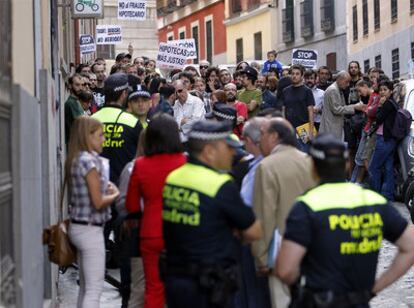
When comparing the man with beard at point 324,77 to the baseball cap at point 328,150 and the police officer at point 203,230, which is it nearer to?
the police officer at point 203,230

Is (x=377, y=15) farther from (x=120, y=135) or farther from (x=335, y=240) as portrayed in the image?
(x=335, y=240)

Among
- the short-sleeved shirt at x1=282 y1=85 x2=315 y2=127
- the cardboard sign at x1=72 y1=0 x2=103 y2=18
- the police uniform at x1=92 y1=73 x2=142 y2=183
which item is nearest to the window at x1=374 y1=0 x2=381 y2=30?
the cardboard sign at x1=72 y1=0 x2=103 y2=18

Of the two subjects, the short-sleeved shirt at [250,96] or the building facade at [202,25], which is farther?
the building facade at [202,25]

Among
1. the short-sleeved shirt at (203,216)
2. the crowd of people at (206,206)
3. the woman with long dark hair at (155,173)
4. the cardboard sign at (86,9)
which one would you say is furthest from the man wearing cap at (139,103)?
the cardboard sign at (86,9)

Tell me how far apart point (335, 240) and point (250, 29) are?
54.5 m

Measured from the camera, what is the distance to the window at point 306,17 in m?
55.1

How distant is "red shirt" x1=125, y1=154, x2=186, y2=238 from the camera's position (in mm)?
8508

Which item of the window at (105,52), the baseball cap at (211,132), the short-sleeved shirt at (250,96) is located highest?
the window at (105,52)

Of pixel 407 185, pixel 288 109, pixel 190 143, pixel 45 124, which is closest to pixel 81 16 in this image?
pixel 288 109

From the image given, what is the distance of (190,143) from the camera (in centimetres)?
711

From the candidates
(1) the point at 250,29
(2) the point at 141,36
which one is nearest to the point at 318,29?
(1) the point at 250,29

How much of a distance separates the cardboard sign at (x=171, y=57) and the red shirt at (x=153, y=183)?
1607 cm

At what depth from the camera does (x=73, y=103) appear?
45.0 ft

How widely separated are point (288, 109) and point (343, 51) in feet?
114
